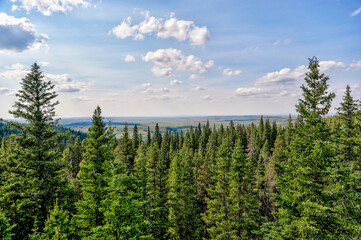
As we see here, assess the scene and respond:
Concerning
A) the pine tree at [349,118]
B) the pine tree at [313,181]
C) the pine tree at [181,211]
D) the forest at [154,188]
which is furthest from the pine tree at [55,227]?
the pine tree at [349,118]

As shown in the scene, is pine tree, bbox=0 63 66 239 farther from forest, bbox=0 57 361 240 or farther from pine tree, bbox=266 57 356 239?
pine tree, bbox=266 57 356 239

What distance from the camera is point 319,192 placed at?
41.5ft

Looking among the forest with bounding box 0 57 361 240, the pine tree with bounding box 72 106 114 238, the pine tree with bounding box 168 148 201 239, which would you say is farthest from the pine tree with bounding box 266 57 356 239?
the pine tree with bounding box 168 148 201 239

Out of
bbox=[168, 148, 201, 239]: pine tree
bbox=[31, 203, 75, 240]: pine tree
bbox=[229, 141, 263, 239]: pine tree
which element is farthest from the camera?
bbox=[168, 148, 201, 239]: pine tree

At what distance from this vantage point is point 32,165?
56.0ft

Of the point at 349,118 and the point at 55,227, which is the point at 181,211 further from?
the point at 349,118

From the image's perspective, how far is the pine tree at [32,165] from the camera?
51.0 ft

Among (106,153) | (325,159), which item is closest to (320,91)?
(325,159)

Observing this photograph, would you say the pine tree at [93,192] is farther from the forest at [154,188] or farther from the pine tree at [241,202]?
the pine tree at [241,202]

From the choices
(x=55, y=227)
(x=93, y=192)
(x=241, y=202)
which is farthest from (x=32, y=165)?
(x=241, y=202)

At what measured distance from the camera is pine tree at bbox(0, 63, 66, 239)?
15555 millimetres

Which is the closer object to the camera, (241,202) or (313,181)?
(313,181)

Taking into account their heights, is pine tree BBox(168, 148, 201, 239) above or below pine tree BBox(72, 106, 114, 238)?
below

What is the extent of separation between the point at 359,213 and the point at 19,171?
1041 inches
